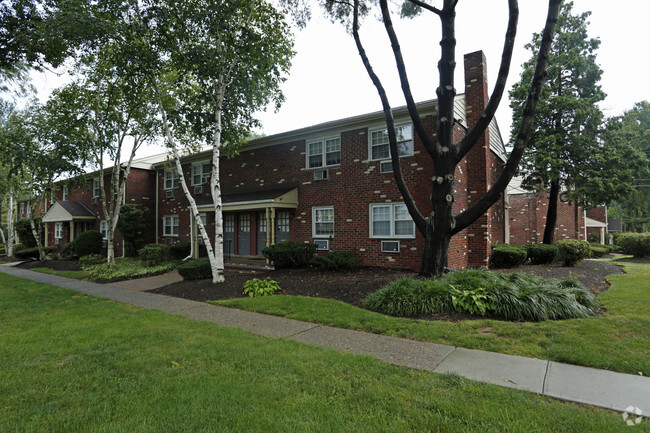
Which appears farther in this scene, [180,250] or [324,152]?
[180,250]

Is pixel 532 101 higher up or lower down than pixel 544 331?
higher up

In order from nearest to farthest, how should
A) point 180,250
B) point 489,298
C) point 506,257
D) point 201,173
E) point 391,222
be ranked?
point 489,298 → point 391,222 → point 506,257 → point 180,250 → point 201,173

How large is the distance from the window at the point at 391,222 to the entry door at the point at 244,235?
654cm

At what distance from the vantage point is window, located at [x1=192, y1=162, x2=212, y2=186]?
58.5 ft

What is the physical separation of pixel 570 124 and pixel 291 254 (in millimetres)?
15027

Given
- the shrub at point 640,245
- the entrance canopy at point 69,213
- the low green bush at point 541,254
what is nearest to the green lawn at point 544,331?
the low green bush at point 541,254

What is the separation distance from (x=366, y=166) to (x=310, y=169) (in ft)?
8.59

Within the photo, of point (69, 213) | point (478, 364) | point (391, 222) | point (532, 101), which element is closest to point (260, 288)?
point (391, 222)

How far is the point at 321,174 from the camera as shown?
13.4 metres

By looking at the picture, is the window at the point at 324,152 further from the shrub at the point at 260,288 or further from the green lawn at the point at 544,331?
the green lawn at the point at 544,331

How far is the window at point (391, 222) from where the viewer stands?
11414 millimetres

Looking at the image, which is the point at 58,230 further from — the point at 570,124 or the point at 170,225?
the point at 570,124

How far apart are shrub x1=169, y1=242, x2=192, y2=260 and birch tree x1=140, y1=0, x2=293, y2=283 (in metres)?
A: 7.23

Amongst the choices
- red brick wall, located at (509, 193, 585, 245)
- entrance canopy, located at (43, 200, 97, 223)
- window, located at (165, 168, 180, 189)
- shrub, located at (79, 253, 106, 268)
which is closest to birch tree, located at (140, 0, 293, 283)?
window, located at (165, 168, 180, 189)
